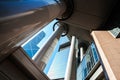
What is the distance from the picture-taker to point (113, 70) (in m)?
1.04

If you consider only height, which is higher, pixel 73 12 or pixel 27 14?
pixel 27 14

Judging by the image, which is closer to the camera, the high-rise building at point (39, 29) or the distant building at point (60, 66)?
the high-rise building at point (39, 29)

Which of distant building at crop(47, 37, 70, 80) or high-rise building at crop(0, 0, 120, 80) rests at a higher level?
high-rise building at crop(0, 0, 120, 80)

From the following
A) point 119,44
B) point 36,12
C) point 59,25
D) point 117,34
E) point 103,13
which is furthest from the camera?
point 59,25

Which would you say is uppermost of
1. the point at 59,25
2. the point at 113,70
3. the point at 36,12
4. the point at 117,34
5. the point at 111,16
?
the point at 36,12

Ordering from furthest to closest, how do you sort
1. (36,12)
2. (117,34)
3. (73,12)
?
(73,12)
(117,34)
(36,12)

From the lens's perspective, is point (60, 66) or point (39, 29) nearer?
point (39, 29)

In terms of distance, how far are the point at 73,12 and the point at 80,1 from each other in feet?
0.97

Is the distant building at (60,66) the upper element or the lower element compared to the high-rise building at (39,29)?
lower

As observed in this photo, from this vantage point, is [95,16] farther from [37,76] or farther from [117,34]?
[37,76]

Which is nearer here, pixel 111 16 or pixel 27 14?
pixel 27 14

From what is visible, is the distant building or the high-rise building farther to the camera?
the distant building

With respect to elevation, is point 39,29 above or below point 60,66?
above

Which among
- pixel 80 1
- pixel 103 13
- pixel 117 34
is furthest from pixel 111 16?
pixel 117 34
